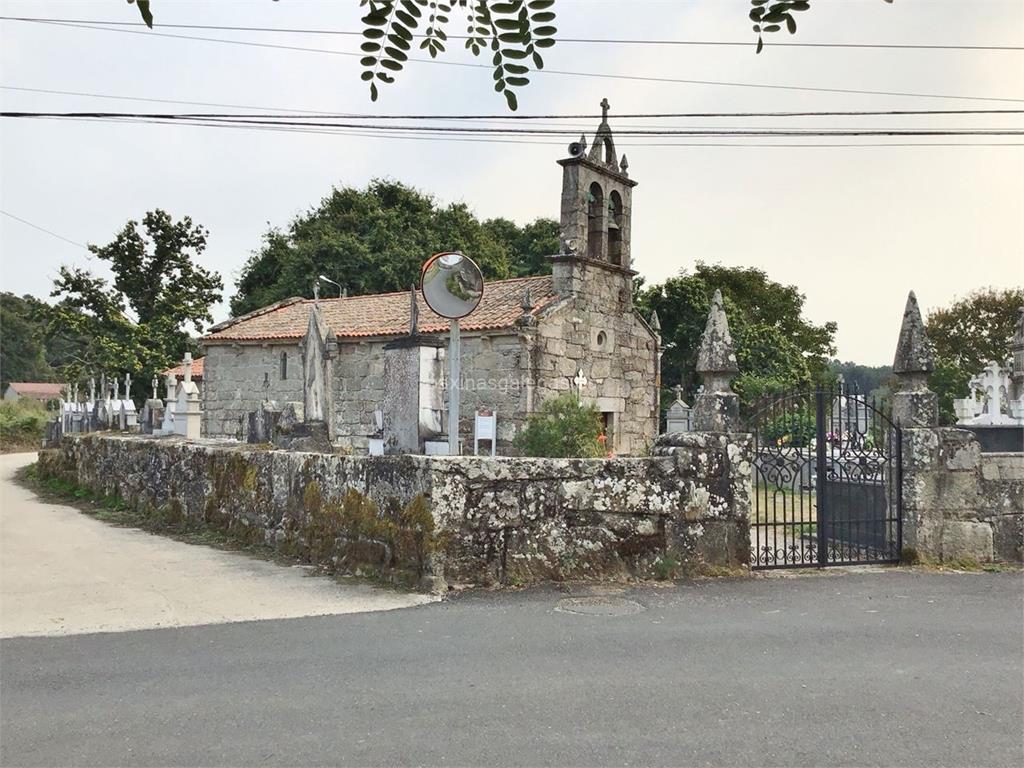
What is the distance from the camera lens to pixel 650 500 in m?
7.64

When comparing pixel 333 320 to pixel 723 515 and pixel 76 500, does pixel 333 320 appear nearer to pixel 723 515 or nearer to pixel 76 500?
pixel 76 500

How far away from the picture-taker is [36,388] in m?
89.2

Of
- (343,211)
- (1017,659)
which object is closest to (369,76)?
(1017,659)

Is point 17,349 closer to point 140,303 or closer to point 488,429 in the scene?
point 140,303

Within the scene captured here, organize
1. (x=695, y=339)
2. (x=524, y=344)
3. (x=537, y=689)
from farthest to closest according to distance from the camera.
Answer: (x=695, y=339) < (x=524, y=344) < (x=537, y=689)

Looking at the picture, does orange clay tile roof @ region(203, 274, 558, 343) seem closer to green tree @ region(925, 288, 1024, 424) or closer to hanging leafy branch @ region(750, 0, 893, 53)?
hanging leafy branch @ region(750, 0, 893, 53)

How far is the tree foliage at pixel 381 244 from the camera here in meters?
35.1

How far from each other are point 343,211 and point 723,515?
112ft

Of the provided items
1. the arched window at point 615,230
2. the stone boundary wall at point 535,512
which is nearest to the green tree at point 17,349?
the arched window at point 615,230

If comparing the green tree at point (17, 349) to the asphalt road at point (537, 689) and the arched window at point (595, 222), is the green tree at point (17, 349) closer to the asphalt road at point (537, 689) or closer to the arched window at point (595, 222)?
the arched window at point (595, 222)

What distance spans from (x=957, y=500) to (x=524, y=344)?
10.5 metres

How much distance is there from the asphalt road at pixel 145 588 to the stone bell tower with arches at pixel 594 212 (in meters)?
12.0

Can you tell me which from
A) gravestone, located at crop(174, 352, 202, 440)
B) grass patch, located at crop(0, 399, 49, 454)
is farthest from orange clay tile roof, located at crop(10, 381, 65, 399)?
gravestone, located at crop(174, 352, 202, 440)

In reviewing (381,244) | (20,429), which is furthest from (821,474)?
(20,429)
